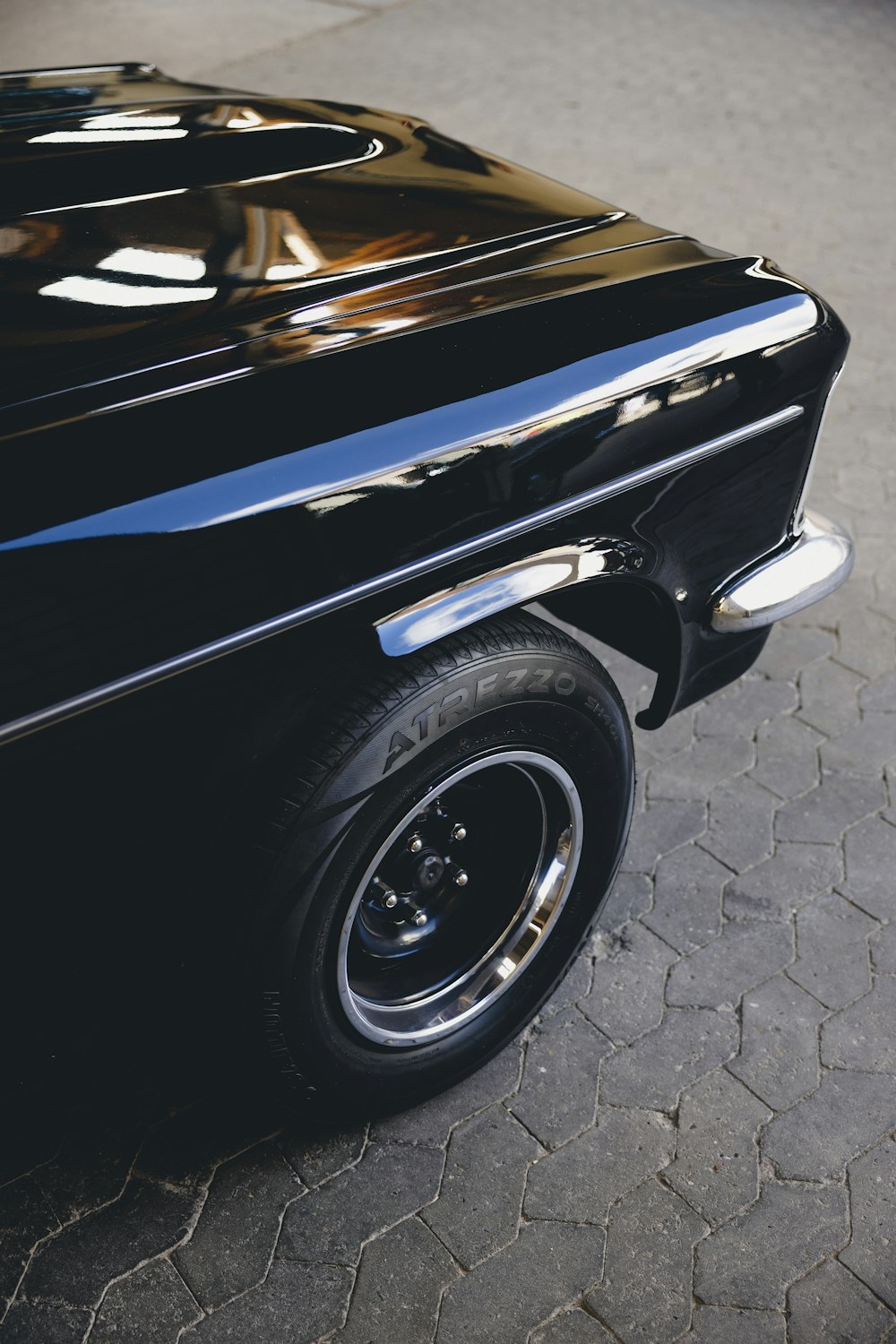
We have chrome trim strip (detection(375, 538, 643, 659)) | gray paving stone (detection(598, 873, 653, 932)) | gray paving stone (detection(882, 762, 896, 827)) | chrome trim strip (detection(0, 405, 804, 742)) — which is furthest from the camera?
gray paving stone (detection(882, 762, 896, 827))

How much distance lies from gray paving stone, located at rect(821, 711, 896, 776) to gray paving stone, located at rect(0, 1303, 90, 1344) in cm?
250

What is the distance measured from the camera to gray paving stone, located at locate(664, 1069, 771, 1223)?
2.35 metres

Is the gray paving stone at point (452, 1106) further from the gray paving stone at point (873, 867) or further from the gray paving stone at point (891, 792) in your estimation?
the gray paving stone at point (891, 792)

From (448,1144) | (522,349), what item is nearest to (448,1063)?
(448,1144)

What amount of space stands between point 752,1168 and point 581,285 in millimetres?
1937

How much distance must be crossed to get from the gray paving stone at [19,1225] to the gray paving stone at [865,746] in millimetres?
2471

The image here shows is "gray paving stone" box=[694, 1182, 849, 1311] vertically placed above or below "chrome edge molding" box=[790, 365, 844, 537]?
below

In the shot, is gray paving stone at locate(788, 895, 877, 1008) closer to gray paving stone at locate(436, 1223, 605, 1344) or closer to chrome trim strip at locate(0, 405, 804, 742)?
gray paving stone at locate(436, 1223, 605, 1344)

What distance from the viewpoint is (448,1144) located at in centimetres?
245

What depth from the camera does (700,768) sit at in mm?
3422

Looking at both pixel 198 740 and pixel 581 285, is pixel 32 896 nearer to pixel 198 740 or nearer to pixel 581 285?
pixel 198 740

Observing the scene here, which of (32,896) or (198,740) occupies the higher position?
(198,740)

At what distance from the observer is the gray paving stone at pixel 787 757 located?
3.36 m

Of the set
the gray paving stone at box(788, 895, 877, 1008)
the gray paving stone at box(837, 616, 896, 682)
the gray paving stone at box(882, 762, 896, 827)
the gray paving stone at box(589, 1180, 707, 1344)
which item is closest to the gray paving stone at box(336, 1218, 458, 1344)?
the gray paving stone at box(589, 1180, 707, 1344)
